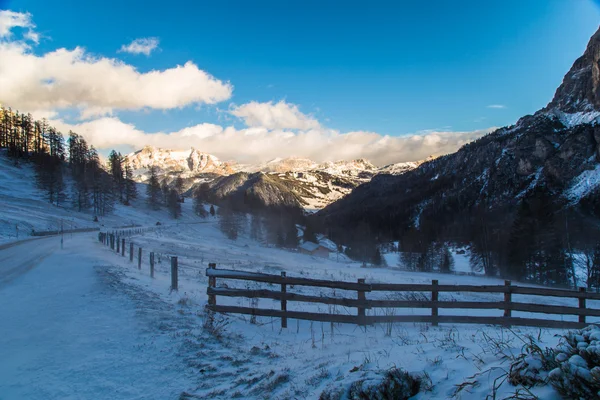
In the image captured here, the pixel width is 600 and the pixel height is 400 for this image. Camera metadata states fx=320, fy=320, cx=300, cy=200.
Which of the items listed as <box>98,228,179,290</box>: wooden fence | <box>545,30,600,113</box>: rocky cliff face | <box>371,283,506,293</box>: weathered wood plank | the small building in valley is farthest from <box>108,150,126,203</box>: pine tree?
<box>545,30,600,113</box>: rocky cliff face

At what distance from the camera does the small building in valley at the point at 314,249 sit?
85.6 metres

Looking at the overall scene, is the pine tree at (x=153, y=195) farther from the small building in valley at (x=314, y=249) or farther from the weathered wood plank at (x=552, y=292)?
the weathered wood plank at (x=552, y=292)

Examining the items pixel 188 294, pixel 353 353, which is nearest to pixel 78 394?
pixel 353 353

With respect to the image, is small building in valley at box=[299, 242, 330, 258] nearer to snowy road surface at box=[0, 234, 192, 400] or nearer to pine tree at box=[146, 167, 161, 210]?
pine tree at box=[146, 167, 161, 210]

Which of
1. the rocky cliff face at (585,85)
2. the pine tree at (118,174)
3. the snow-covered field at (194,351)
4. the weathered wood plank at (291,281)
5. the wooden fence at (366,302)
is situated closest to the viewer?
the snow-covered field at (194,351)

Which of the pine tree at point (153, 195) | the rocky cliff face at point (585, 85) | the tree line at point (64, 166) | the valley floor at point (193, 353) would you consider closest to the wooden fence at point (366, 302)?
the valley floor at point (193, 353)

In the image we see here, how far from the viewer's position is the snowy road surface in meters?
4.84

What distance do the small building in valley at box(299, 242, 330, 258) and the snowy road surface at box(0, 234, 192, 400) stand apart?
75637 mm

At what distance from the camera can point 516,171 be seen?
490ft

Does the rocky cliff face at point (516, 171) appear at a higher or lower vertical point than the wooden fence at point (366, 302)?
higher

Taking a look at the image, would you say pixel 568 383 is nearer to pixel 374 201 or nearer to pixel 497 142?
pixel 374 201

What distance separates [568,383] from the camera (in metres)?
3.07

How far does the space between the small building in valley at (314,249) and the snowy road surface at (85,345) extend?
75.6 meters

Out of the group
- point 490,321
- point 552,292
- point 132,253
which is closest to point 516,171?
point 552,292
